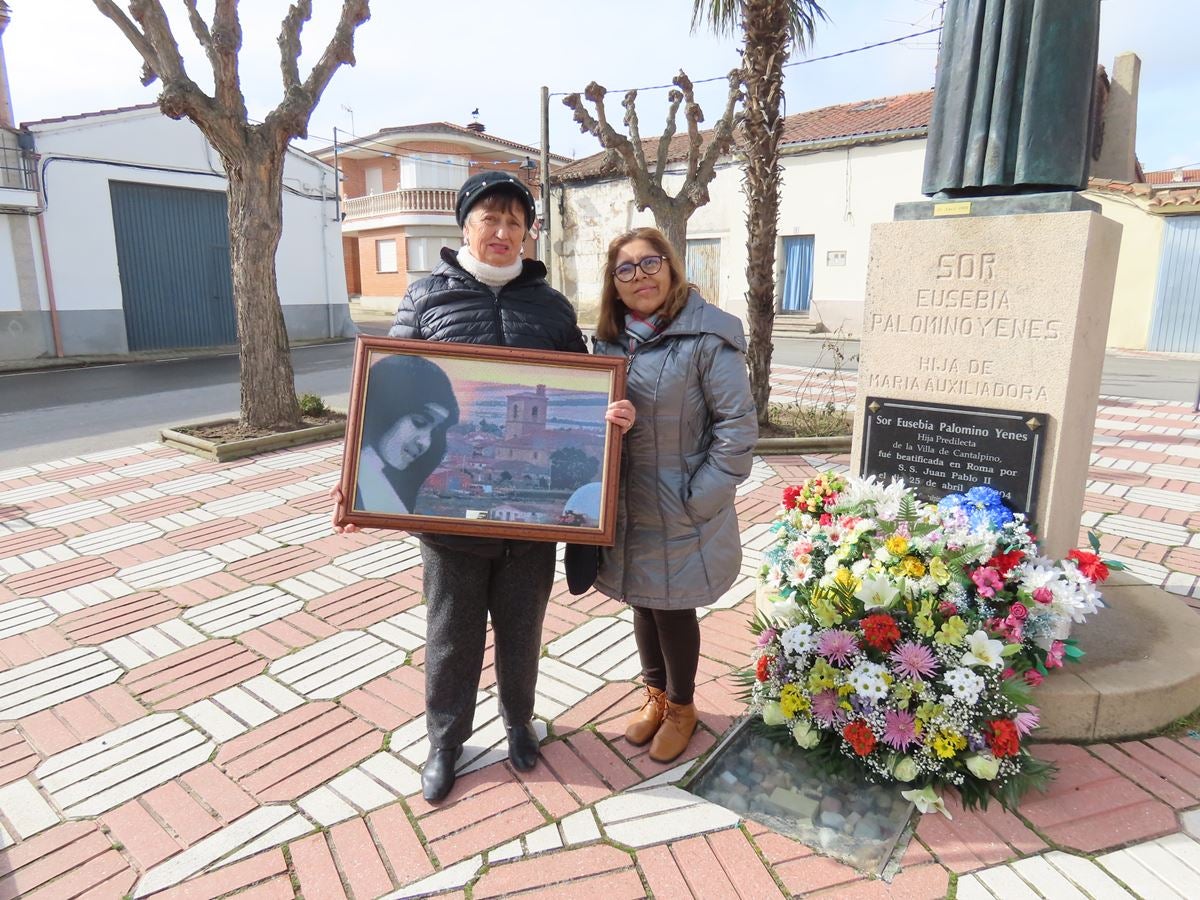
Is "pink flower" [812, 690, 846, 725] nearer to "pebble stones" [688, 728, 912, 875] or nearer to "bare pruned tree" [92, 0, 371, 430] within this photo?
"pebble stones" [688, 728, 912, 875]

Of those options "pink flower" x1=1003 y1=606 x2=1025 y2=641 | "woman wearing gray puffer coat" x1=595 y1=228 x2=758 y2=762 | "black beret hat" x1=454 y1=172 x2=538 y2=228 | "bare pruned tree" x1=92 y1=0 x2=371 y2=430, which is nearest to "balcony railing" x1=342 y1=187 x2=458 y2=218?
"bare pruned tree" x1=92 y1=0 x2=371 y2=430

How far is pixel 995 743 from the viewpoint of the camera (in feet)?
7.62

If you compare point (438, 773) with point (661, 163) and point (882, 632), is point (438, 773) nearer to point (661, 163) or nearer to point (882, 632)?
point (882, 632)

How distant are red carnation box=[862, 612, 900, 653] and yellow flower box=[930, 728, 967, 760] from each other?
0.29 meters

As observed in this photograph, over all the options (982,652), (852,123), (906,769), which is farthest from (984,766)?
(852,123)

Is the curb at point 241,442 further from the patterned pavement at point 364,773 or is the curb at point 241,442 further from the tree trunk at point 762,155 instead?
the tree trunk at point 762,155

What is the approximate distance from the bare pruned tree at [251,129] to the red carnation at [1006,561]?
21.8 feet

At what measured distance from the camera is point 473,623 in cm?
241

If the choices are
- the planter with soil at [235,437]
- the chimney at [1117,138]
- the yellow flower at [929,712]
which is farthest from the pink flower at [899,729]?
the planter with soil at [235,437]

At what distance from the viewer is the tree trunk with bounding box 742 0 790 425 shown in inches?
265

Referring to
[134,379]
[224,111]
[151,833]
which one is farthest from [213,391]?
[151,833]

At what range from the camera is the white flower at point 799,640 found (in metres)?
2.58

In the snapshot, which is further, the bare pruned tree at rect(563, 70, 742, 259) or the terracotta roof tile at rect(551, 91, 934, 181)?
the terracotta roof tile at rect(551, 91, 934, 181)

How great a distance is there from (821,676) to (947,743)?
412mm
